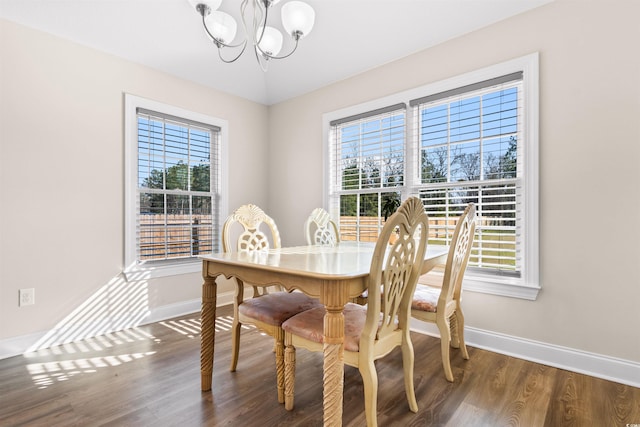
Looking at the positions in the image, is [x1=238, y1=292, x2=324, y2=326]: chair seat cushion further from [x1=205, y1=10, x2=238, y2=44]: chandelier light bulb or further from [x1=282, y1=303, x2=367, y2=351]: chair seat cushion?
[x1=205, y1=10, x2=238, y2=44]: chandelier light bulb

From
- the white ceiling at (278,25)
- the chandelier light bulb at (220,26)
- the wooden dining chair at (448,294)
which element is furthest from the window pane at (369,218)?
the chandelier light bulb at (220,26)

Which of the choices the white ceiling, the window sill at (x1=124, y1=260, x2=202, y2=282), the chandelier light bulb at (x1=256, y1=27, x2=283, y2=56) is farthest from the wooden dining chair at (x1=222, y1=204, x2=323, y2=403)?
the white ceiling

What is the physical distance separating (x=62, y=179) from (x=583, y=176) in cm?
397

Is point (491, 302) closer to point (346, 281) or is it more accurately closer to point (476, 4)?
point (346, 281)

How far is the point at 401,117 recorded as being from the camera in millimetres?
3166

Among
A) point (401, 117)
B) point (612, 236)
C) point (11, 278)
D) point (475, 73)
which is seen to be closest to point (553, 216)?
point (612, 236)

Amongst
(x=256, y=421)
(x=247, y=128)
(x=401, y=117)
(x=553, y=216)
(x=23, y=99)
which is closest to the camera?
(x=256, y=421)

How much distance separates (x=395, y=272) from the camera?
5.12 ft

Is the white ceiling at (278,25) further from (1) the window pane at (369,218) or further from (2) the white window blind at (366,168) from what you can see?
(1) the window pane at (369,218)

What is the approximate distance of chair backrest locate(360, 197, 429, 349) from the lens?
140cm

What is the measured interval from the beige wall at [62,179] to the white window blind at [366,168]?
6.45ft

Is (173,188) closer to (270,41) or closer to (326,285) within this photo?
(270,41)

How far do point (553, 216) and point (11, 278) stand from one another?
4048 mm

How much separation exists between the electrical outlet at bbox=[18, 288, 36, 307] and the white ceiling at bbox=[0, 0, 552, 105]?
2.08 metres
